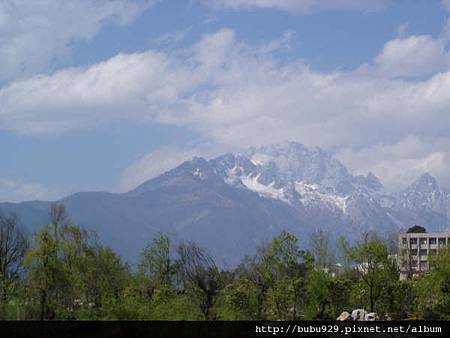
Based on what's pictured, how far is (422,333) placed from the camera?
30.3 metres

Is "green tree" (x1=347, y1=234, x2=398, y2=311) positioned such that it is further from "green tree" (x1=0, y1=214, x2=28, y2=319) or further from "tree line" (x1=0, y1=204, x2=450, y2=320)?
"green tree" (x1=0, y1=214, x2=28, y2=319)

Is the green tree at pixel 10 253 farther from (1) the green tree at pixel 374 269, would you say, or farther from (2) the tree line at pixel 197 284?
(1) the green tree at pixel 374 269

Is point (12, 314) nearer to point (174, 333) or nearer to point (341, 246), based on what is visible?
point (174, 333)

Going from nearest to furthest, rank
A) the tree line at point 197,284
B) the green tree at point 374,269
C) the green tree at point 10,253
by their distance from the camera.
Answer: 1. the tree line at point 197,284
2. the green tree at point 10,253
3. the green tree at point 374,269

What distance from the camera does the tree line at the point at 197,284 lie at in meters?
45.3

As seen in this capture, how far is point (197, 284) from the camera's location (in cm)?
4953

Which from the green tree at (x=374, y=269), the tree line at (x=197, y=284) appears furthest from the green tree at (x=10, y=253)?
the green tree at (x=374, y=269)

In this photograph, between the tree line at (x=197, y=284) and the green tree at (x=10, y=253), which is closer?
the tree line at (x=197, y=284)

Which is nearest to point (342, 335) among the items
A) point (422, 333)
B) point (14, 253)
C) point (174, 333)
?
point (422, 333)

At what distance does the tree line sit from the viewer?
4528cm

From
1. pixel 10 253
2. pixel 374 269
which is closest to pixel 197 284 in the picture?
pixel 374 269

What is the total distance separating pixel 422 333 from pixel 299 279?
1992cm

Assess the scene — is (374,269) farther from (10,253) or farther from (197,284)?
(10,253)

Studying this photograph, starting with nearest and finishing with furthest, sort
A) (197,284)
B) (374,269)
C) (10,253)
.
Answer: (197,284), (374,269), (10,253)
